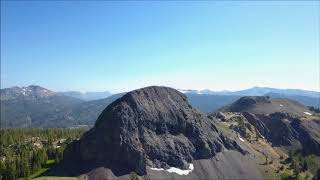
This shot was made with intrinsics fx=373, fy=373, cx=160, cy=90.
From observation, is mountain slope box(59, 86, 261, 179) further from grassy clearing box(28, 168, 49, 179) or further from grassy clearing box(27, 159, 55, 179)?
grassy clearing box(27, 159, 55, 179)

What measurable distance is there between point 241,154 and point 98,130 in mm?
71306

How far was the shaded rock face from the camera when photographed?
5940 inches

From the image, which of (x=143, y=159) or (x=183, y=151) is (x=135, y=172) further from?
(x=183, y=151)

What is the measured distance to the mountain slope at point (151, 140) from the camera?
150m

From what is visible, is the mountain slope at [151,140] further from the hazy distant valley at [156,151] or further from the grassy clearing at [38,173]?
the grassy clearing at [38,173]

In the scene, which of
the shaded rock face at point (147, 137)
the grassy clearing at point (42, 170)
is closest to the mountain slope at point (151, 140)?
the shaded rock face at point (147, 137)

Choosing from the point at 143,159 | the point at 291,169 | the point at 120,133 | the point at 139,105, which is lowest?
the point at 291,169

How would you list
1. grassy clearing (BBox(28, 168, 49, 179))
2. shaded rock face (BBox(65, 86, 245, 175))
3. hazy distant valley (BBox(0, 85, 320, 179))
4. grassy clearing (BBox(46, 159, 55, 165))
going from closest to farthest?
1. grassy clearing (BBox(28, 168, 49, 179))
2. hazy distant valley (BBox(0, 85, 320, 179))
3. shaded rock face (BBox(65, 86, 245, 175))
4. grassy clearing (BBox(46, 159, 55, 165))

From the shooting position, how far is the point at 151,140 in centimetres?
16212

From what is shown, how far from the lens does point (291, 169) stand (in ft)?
597

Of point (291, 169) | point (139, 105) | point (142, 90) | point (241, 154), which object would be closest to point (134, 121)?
point (139, 105)

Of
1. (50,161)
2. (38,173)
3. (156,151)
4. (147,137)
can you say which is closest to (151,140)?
(147,137)

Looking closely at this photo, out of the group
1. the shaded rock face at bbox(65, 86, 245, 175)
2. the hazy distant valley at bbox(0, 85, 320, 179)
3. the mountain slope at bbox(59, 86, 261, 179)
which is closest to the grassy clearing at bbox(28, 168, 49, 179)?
the hazy distant valley at bbox(0, 85, 320, 179)

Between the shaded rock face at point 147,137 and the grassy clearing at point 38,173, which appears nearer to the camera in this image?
the grassy clearing at point 38,173
